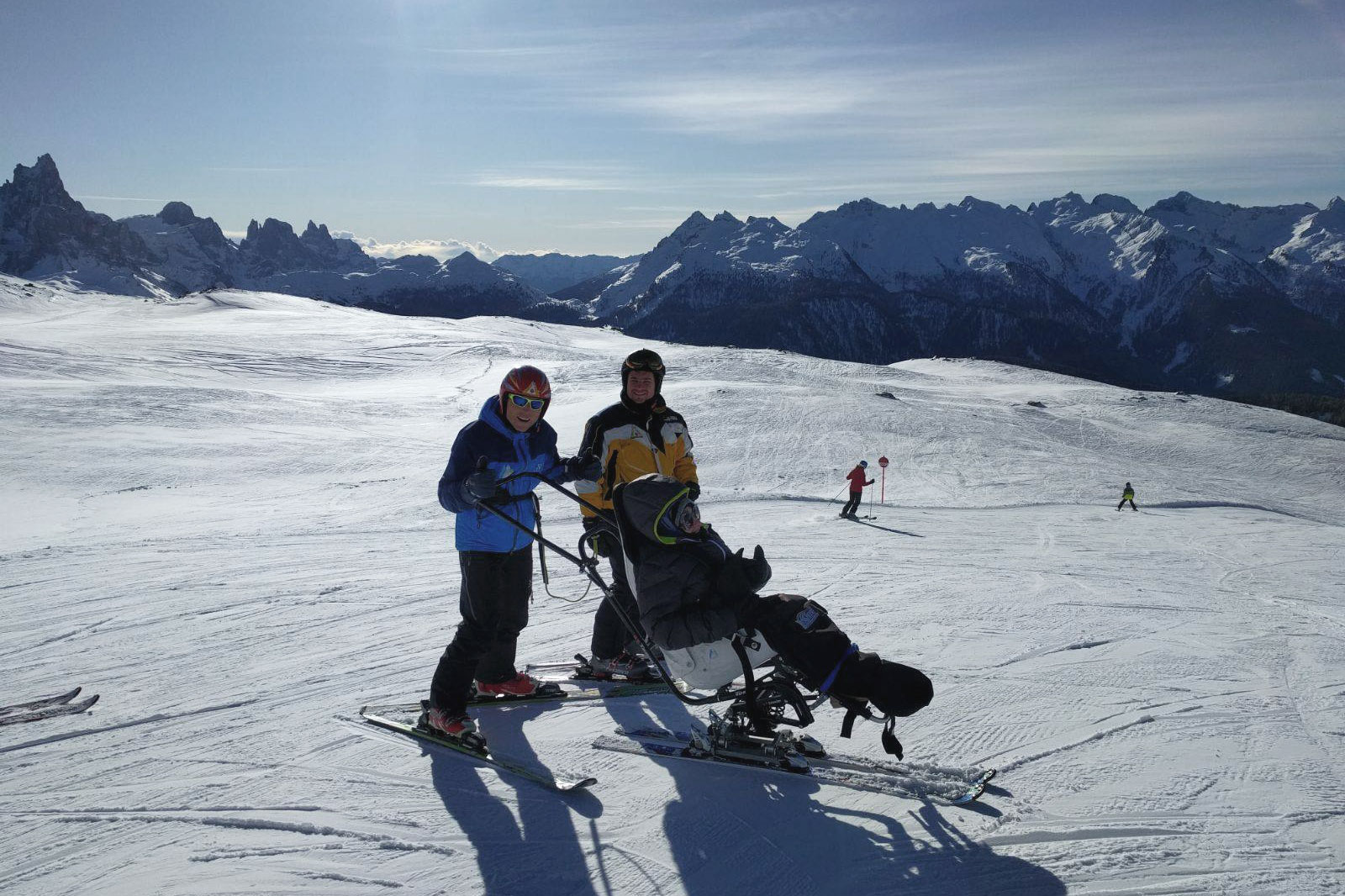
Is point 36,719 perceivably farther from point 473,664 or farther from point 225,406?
point 225,406

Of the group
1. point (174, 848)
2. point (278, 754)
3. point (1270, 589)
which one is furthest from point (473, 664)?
point (1270, 589)

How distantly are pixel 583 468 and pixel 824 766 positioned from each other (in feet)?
7.43

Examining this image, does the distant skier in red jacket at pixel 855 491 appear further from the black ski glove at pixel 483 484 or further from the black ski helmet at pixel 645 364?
the black ski glove at pixel 483 484

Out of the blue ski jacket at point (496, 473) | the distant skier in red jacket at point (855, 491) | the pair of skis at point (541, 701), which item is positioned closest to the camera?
the pair of skis at point (541, 701)

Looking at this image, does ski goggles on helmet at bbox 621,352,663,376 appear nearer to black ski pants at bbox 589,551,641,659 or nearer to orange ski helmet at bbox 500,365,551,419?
orange ski helmet at bbox 500,365,551,419

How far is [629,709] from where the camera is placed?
5406mm

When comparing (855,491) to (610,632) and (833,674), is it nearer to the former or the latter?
(610,632)

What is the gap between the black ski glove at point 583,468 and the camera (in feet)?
16.9

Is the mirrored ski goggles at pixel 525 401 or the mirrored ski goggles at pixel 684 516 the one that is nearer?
the mirrored ski goggles at pixel 684 516

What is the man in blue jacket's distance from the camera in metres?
4.84

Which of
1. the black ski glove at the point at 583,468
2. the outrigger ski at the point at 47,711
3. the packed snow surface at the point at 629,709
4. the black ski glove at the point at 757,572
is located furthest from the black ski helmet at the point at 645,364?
the outrigger ski at the point at 47,711

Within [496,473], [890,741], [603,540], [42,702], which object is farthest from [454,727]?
[42,702]

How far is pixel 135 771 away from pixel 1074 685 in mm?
5821

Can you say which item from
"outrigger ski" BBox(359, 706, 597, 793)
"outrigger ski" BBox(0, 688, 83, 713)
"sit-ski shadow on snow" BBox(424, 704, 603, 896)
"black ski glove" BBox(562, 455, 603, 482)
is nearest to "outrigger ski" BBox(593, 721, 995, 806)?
"outrigger ski" BBox(359, 706, 597, 793)
